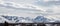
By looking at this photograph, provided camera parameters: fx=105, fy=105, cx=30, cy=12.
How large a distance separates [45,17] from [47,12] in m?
0.10

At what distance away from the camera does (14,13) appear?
195cm

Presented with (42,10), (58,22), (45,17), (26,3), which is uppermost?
(26,3)

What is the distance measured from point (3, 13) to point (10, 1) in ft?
0.84

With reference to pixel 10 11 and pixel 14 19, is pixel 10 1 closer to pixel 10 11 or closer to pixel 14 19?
pixel 10 11

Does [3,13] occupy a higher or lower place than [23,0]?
lower

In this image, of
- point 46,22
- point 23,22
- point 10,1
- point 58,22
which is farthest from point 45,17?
point 10,1

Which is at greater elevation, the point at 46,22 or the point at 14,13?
the point at 14,13

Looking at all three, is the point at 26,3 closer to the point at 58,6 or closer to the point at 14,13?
the point at 14,13

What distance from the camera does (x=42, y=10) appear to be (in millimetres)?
1942

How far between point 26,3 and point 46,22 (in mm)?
508

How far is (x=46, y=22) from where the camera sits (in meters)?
1.92

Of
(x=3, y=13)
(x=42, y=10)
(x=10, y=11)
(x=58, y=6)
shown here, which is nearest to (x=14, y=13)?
(x=10, y=11)

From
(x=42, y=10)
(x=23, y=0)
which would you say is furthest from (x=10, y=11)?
(x=42, y=10)

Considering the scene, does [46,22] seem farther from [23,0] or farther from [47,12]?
[23,0]
